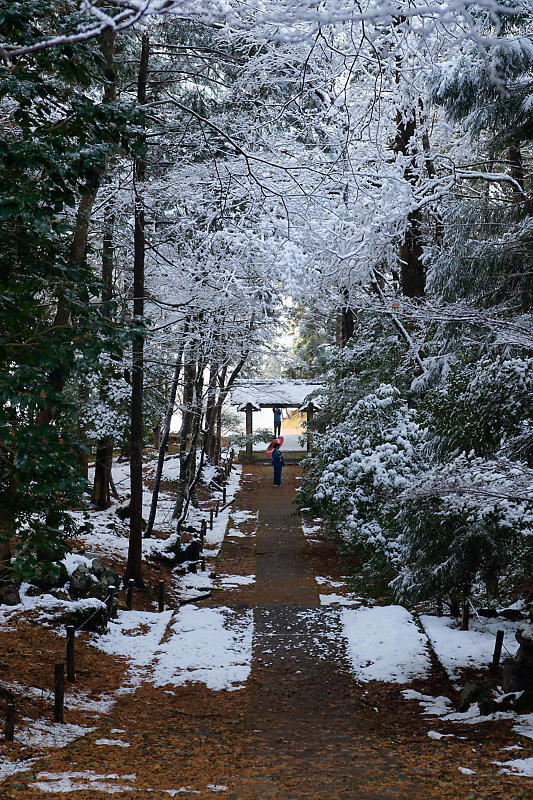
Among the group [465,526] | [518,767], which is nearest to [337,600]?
[465,526]

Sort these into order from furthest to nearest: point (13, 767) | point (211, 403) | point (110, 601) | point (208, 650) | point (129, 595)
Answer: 1. point (211, 403)
2. point (129, 595)
3. point (110, 601)
4. point (208, 650)
5. point (13, 767)

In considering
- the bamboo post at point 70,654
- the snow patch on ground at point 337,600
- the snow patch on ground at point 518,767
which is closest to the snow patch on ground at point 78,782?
the bamboo post at point 70,654

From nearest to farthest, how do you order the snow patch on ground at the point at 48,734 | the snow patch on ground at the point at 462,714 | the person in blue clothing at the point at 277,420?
1. the snow patch on ground at the point at 48,734
2. the snow patch on ground at the point at 462,714
3. the person in blue clothing at the point at 277,420

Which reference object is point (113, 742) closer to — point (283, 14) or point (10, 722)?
point (10, 722)

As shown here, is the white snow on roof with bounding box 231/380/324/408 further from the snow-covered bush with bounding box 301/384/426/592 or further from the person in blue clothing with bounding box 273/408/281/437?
the snow-covered bush with bounding box 301/384/426/592

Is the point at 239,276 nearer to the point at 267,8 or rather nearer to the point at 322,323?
the point at 267,8

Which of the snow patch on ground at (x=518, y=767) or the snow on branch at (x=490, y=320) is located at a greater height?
the snow on branch at (x=490, y=320)

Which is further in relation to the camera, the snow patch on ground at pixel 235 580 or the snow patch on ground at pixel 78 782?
the snow patch on ground at pixel 235 580

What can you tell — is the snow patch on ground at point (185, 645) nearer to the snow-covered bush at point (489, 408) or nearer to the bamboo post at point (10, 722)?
the bamboo post at point (10, 722)

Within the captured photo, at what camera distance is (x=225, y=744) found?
271 inches

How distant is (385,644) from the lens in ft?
34.6

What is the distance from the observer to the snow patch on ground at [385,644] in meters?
9.48

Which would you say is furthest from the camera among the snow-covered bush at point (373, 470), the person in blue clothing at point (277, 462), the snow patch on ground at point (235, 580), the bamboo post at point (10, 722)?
the person in blue clothing at point (277, 462)

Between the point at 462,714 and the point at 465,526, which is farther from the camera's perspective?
the point at 462,714
